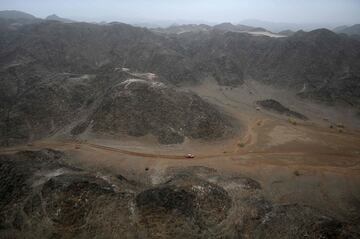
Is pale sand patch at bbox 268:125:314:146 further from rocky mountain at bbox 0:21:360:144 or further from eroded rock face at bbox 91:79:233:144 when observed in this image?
rocky mountain at bbox 0:21:360:144

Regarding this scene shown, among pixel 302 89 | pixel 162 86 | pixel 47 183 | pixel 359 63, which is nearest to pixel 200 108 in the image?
pixel 162 86

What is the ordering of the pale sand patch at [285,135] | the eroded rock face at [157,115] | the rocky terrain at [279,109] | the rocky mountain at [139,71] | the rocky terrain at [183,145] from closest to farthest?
the rocky terrain at [183,145] < the pale sand patch at [285,135] < the eroded rock face at [157,115] < the rocky mountain at [139,71] < the rocky terrain at [279,109]

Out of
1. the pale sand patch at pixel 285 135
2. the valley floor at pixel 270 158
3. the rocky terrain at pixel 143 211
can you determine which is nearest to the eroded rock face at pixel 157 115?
the valley floor at pixel 270 158

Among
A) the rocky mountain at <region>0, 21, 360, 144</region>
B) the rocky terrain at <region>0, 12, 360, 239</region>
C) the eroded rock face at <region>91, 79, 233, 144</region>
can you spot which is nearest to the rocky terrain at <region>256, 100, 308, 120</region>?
the rocky terrain at <region>0, 12, 360, 239</region>

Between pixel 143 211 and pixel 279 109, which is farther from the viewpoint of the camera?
pixel 279 109

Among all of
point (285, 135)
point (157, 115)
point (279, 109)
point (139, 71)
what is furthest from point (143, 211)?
point (139, 71)

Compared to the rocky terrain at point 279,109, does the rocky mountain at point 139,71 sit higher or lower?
higher

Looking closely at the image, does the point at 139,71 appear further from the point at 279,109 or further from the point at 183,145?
the point at 183,145

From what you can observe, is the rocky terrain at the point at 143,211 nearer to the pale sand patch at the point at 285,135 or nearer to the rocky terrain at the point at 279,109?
the pale sand patch at the point at 285,135

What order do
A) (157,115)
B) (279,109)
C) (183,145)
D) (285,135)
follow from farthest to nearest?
(279,109) < (157,115) < (285,135) < (183,145)
